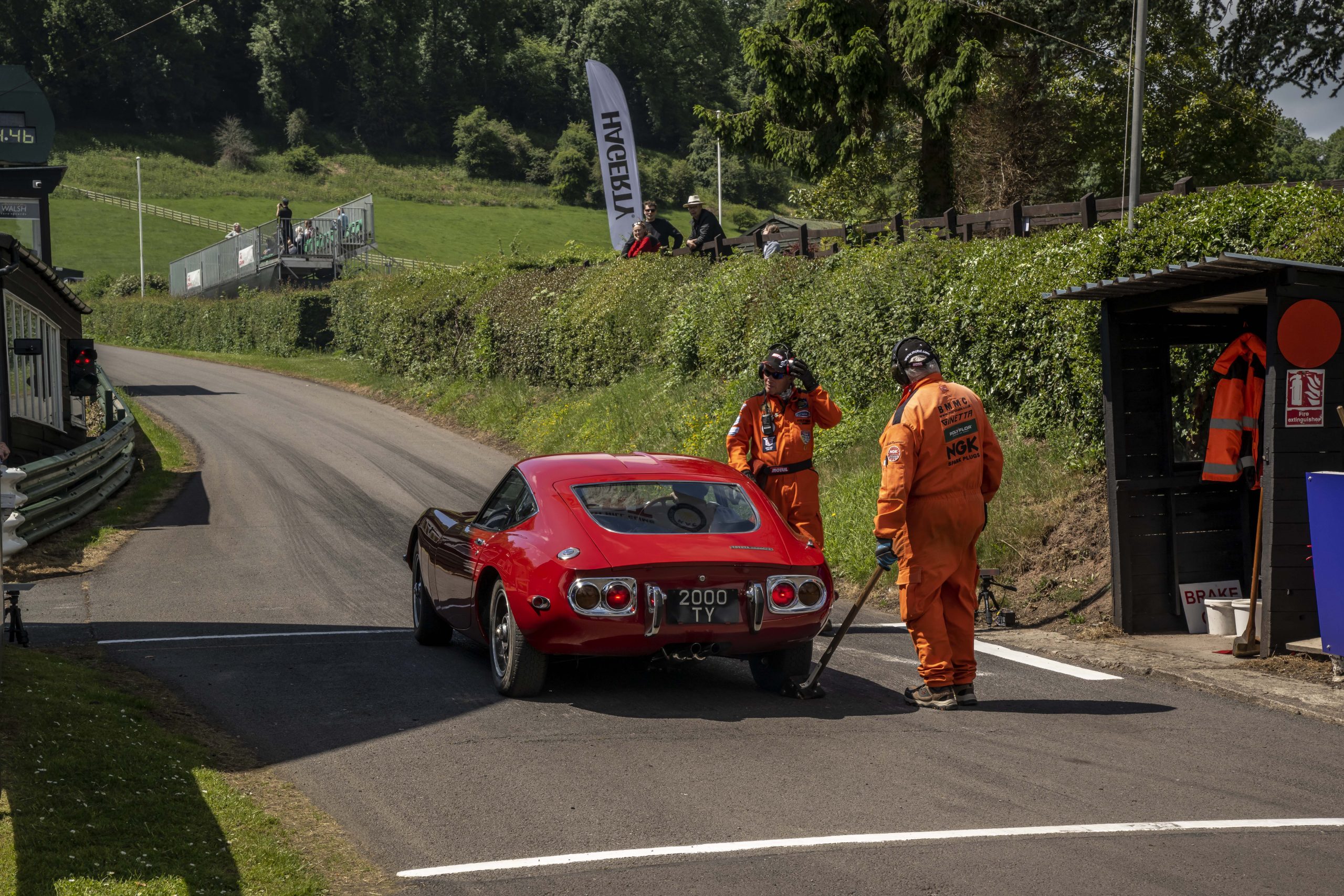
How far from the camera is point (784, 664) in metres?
7.80

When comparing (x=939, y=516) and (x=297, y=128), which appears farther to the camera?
(x=297, y=128)

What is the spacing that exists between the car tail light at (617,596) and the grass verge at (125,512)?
8988mm

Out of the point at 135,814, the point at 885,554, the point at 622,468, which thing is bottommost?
the point at 135,814

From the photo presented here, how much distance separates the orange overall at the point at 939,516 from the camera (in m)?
7.26

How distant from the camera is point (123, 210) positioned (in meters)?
85.3

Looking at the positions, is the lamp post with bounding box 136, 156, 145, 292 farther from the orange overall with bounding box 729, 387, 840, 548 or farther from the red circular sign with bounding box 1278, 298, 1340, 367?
the red circular sign with bounding box 1278, 298, 1340, 367

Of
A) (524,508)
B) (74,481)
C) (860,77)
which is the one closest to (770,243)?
(860,77)

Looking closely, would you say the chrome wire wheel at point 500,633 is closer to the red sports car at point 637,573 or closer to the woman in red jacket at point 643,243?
the red sports car at point 637,573

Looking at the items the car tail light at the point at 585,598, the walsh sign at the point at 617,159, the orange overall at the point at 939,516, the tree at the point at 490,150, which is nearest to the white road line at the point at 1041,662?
the orange overall at the point at 939,516

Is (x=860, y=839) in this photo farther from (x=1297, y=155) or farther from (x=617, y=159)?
(x=1297, y=155)

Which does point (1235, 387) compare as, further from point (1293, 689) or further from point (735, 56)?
Answer: point (735, 56)

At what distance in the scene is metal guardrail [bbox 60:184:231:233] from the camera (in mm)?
83438

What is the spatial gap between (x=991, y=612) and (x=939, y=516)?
11.5 feet

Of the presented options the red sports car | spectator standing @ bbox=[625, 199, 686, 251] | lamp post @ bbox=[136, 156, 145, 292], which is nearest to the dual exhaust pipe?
the red sports car
